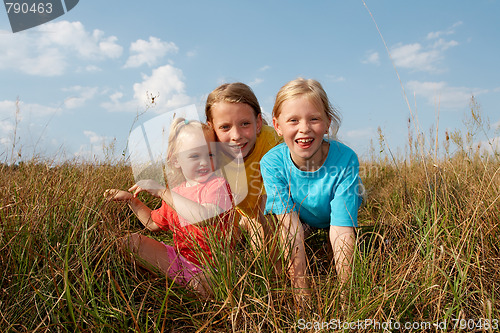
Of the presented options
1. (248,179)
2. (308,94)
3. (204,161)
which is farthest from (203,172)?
(308,94)

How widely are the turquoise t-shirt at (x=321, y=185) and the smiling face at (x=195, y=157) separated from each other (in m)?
0.36

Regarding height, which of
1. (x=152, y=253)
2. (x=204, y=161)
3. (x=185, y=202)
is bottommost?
(x=152, y=253)

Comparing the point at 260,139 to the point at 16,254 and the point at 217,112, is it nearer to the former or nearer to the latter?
the point at 217,112

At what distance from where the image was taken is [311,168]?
2336 millimetres

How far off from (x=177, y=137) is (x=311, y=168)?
91cm

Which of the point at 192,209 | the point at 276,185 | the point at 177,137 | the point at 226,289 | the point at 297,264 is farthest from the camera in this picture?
the point at 177,137

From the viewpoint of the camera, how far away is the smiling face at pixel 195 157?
234 centimetres

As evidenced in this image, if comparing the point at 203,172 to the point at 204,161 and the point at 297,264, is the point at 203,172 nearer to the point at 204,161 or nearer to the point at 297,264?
the point at 204,161

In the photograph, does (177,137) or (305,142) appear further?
(177,137)

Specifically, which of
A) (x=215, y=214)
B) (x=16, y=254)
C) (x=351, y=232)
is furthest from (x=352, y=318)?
(x=16, y=254)

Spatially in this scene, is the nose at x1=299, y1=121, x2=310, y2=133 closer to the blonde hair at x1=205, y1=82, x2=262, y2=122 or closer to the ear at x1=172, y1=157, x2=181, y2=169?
the blonde hair at x1=205, y1=82, x2=262, y2=122

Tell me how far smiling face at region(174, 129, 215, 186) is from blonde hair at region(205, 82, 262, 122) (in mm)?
343

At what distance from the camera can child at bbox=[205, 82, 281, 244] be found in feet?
8.32

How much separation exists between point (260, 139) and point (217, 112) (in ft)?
1.25
